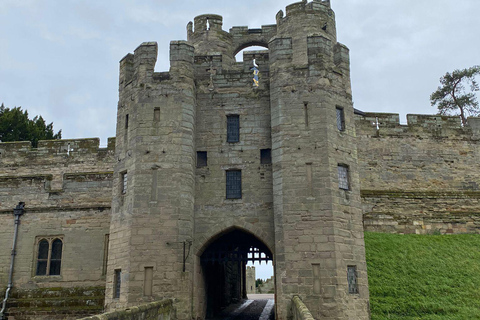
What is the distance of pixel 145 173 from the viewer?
1467 centimetres

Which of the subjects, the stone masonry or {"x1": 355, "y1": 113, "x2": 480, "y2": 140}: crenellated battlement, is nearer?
the stone masonry

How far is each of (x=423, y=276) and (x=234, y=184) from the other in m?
6.55

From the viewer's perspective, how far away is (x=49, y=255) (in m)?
18.6

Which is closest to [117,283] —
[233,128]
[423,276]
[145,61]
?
[233,128]

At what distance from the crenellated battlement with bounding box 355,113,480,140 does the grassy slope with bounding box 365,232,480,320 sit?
6158mm

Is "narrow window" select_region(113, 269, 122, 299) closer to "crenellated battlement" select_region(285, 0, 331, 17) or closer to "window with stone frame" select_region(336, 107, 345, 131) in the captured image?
"window with stone frame" select_region(336, 107, 345, 131)

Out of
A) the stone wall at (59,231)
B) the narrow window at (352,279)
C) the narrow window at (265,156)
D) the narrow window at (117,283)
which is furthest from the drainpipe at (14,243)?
the narrow window at (352,279)

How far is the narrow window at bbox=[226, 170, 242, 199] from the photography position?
50.2 ft

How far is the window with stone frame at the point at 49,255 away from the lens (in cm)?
1847

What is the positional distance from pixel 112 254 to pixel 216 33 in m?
11.1

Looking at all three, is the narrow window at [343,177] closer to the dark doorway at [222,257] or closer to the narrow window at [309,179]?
the narrow window at [309,179]

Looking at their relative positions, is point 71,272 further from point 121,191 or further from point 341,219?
point 341,219

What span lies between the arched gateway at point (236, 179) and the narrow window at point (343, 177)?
41mm

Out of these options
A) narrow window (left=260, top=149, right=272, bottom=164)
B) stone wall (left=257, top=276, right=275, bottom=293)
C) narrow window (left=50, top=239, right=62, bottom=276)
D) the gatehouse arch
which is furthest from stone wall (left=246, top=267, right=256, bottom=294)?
narrow window (left=260, top=149, right=272, bottom=164)
